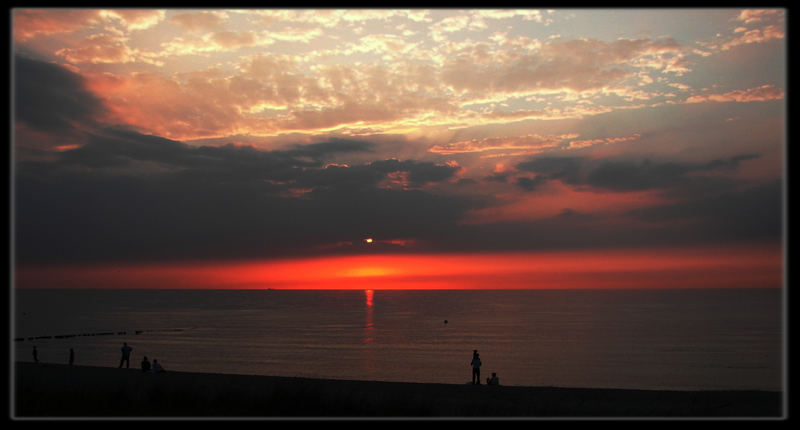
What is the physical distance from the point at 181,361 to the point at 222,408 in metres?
49.2

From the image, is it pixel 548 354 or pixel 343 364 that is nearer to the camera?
pixel 343 364

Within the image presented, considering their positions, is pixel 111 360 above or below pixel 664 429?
below

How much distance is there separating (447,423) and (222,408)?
30.5ft

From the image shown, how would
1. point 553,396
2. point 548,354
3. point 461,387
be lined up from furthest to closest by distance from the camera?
1. point 548,354
2. point 461,387
3. point 553,396

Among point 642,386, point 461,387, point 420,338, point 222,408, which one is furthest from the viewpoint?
point 420,338

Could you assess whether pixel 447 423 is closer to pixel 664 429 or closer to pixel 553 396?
pixel 664 429

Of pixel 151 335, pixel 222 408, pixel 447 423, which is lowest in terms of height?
pixel 151 335

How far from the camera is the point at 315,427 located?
6980 millimetres

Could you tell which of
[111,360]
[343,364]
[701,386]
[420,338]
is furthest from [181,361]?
[701,386]

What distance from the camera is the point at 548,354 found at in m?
64.9

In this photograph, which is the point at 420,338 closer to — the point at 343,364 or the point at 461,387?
the point at 343,364

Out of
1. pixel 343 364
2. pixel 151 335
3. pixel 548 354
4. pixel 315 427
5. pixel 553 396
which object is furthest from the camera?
pixel 151 335

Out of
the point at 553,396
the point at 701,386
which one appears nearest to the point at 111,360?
the point at 553,396

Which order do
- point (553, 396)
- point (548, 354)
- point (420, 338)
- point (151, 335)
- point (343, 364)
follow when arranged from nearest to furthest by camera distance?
1. point (553, 396)
2. point (343, 364)
3. point (548, 354)
4. point (420, 338)
5. point (151, 335)
